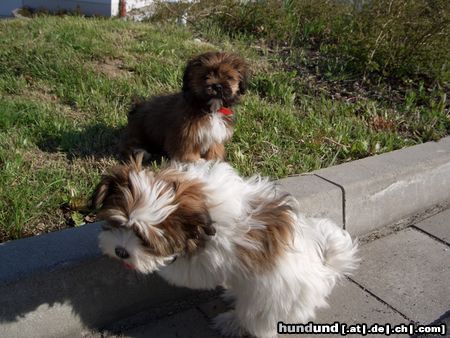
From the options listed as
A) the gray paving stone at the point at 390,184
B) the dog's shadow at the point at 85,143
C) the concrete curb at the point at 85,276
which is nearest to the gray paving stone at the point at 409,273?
the gray paving stone at the point at 390,184

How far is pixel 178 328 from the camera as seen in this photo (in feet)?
9.66

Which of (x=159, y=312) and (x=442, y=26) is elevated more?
(x=442, y=26)

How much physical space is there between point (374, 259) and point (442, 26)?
3.72 metres

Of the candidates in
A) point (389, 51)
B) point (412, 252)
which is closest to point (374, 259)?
point (412, 252)

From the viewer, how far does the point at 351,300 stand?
10.6 feet

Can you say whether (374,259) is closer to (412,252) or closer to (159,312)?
(412,252)

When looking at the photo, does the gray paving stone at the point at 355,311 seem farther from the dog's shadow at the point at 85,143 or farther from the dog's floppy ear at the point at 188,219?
the dog's shadow at the point at 85,143

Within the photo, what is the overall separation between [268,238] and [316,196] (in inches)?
45.0

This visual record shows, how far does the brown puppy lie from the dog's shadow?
7.8 inches

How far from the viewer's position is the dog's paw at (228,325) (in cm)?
289

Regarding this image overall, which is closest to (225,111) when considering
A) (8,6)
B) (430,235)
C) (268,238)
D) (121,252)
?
(268,238)

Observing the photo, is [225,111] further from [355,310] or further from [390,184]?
[355,310]

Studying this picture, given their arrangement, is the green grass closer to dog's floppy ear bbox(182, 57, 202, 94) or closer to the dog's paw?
dog's floppy ear bbox(182, 57, 202, 94)

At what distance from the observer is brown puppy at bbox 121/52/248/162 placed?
3.87m
